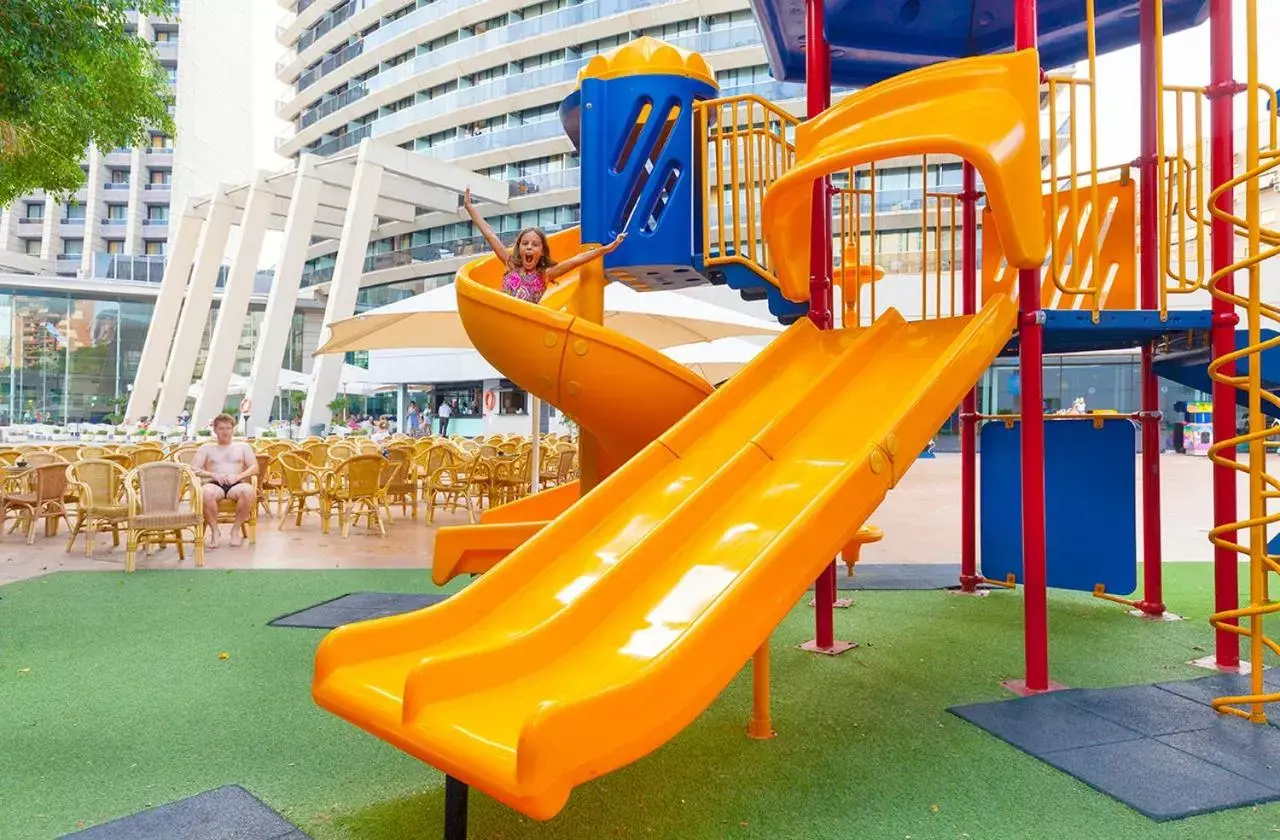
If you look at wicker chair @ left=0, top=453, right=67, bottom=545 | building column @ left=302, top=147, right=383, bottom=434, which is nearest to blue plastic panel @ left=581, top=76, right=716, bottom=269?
wicker chair @ left=0, top=453, right=67, bottom=545

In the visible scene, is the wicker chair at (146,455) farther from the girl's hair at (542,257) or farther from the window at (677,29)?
the window at (677,29)

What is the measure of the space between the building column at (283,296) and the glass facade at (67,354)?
2050 cm

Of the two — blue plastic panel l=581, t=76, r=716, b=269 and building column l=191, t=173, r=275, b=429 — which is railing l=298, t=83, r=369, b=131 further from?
blue plastic panel l=581, t=76, r=716, b=269

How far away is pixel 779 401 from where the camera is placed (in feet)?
14.4

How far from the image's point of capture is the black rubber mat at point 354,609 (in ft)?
18.1

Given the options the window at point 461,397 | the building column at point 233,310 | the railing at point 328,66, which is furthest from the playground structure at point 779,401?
the railing at point 328,66

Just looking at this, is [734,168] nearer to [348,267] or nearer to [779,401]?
[779,401]

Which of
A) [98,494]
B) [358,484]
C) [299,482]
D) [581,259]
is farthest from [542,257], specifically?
[299,482]

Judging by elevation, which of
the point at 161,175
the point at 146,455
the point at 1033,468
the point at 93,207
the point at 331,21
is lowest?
the point at 146,455

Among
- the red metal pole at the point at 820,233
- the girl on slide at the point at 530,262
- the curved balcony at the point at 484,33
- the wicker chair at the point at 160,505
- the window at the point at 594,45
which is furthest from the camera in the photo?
the window at the point at 594,45

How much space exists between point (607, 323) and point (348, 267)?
14.7m

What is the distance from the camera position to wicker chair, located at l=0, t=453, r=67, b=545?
8.74 m

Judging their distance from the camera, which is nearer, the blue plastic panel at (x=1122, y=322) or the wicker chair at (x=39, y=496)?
the blue plastic panel at (x=1122, y=322)

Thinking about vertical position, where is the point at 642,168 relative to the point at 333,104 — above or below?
below
